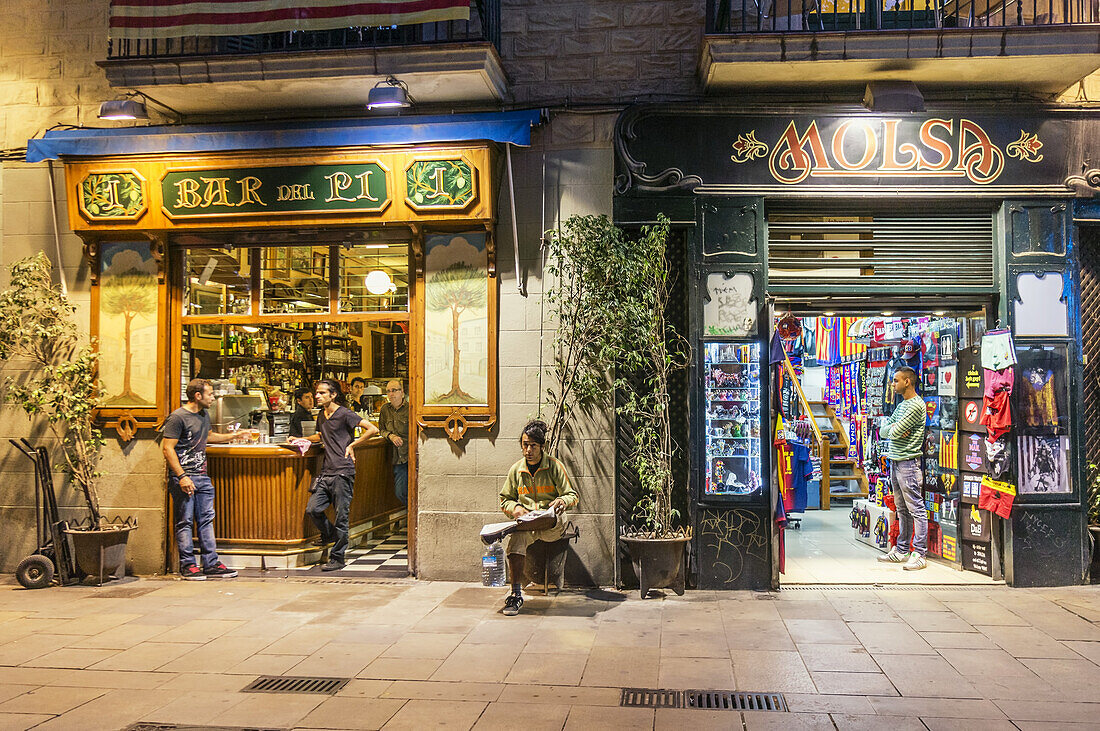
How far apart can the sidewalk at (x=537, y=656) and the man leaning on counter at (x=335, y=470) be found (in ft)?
2.59

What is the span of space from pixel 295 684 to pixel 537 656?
5.73 ft

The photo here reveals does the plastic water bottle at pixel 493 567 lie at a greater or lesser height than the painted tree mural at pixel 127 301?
lesser

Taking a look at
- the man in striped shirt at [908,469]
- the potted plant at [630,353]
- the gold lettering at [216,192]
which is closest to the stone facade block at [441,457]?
the potted plant at [630,353]

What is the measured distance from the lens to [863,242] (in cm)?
842

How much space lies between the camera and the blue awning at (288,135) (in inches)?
317

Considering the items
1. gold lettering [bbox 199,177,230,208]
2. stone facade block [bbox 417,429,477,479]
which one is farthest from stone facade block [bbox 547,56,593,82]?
stone facade block [bbox 417,429,477,479]

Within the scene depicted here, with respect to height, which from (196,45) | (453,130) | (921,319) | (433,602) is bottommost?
(433,602)

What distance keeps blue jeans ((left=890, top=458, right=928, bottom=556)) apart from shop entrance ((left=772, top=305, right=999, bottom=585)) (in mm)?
277

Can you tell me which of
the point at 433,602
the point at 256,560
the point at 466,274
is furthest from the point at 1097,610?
the point at 256,560

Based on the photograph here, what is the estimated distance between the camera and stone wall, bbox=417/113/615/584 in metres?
8.32

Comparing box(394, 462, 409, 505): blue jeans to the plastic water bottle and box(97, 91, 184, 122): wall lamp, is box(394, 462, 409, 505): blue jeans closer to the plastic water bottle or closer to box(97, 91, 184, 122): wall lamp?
the plastic water bottle

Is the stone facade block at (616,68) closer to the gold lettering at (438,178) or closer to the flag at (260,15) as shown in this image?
the flag at (260,15)

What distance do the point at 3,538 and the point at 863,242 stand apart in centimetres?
1016

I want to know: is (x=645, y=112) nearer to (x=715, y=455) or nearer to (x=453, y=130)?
(x=453, y=130)
